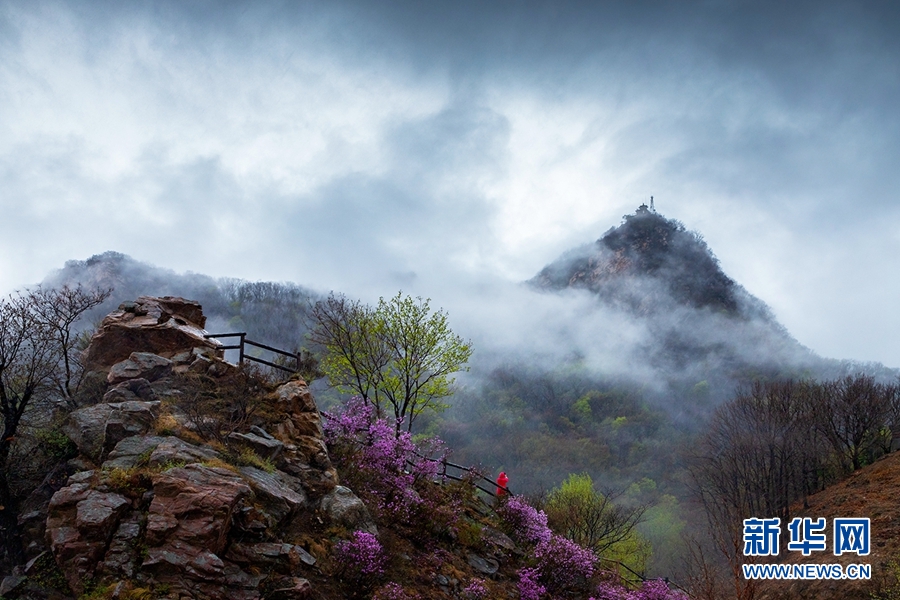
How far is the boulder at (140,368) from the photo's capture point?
15.8 metres

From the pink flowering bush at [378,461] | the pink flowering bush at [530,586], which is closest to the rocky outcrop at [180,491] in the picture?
the pink flowering bush at [378,461]

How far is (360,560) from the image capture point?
41.9ft

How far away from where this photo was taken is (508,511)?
69.4 ft

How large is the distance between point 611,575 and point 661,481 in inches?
2508

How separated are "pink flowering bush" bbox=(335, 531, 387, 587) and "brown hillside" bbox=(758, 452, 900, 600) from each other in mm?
13392

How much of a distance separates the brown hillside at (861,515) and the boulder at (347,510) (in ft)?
43.8

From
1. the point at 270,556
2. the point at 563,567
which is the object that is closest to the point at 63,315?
the point at 270,556

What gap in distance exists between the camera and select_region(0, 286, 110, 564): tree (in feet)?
42.1

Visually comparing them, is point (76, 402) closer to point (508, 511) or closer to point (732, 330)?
point (508, 511)

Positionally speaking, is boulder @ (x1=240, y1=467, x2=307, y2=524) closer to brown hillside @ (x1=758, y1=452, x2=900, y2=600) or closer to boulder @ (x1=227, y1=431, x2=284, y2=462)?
boulder @ (x1=227, y1=431, x2=284, y2=462)

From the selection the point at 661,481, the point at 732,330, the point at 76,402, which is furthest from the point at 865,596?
the point at 732,330

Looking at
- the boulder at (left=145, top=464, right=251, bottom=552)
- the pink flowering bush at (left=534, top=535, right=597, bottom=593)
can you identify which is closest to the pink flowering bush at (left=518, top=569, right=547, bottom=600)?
the pink flowering bush at (left=534, top=535, right=597, bottom=593)

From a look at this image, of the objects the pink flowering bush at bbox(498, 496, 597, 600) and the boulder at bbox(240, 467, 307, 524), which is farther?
the pink flowering bush at bbox(498, 496, 597, 600)

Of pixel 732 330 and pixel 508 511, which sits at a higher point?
pixel 732 330
